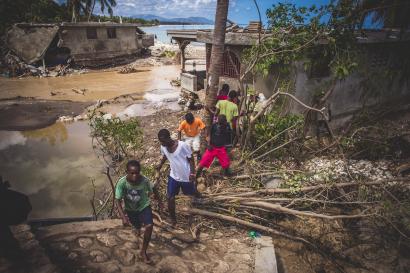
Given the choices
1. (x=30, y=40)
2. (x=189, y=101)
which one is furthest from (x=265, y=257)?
(x=30, y=40)

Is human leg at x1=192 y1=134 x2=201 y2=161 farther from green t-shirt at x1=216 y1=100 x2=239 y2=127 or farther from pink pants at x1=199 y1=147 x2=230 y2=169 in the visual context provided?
pink pants at x1=199 y1=147 x2=230 y2=169

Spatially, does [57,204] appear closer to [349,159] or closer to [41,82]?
[349,159]

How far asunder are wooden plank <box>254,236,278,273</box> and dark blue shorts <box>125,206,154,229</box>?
1.72 metres

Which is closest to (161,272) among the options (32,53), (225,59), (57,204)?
(57,204)

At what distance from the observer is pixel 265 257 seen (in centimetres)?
424

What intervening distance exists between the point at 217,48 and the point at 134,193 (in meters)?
3.59

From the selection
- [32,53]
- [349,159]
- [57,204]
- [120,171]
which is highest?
[32,53]

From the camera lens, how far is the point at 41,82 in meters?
20.2

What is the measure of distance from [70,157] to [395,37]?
12411 mm

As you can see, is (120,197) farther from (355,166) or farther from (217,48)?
(355,166)

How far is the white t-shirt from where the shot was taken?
437 centimetres

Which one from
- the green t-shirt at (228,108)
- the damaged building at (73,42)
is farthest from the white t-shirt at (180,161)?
the damaged building at (73,42)

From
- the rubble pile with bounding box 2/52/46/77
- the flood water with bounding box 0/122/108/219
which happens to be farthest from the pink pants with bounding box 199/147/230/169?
the rubble pile with bounding box 2/52/46/77

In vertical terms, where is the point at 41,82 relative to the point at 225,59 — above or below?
below
